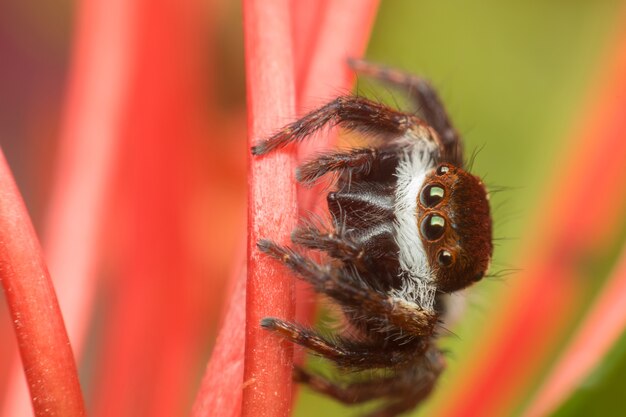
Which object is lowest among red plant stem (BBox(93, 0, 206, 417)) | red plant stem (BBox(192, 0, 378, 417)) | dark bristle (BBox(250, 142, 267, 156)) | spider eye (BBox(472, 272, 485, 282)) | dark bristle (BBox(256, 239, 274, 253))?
red plant stem (BBox(93, 0, 206, 417))

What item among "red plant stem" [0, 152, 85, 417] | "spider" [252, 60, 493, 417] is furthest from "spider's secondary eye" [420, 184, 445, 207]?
"red plant stem" [0, 152, 85, 417]

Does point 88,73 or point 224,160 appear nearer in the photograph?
point 88,73

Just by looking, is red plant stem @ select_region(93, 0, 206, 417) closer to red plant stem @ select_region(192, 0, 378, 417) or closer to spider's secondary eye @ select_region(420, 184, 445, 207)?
red plant stem @ select_region(192, 0, 378, 417)

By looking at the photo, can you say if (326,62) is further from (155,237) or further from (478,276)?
(155,237)

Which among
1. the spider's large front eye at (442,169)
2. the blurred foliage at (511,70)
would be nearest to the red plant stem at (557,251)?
the blurred foliage at (511,70)

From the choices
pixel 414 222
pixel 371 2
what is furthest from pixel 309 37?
pixel 414 222

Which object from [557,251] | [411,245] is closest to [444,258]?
[411,245]

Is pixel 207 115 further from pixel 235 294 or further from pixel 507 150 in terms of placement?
pixel 235 294
